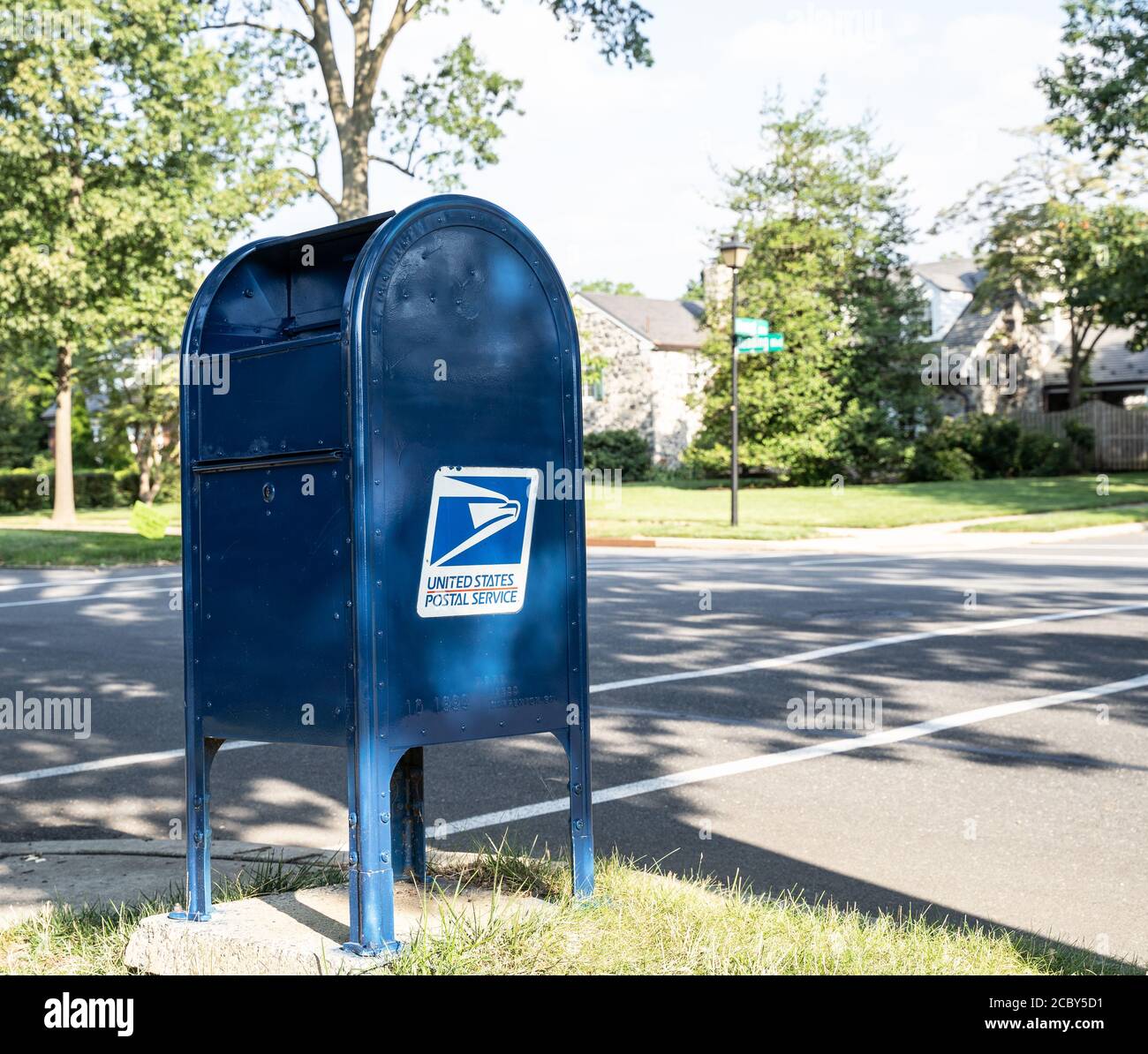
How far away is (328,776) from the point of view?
277 inches

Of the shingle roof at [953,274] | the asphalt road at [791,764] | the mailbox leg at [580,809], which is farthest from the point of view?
the shingle roof at [953,274]

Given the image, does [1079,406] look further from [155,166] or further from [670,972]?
[670,972]

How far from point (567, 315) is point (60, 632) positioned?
985cm

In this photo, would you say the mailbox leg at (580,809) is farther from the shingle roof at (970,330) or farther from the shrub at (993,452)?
the shingle roof at (970,330)

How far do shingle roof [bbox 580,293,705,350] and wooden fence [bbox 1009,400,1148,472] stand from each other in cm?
1513

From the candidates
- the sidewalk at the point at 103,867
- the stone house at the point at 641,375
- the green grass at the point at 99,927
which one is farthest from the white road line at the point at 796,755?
the stone house at the point at 641,375

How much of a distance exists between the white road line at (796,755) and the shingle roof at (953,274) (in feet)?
167

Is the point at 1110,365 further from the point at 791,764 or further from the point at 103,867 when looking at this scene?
the point at 103,867

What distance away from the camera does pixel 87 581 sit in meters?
18.2

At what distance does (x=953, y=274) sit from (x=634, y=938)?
6088cm

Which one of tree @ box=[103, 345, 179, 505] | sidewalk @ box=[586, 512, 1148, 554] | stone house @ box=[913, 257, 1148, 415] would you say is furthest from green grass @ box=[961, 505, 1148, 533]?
tree @ box=[103, 345, 179, 505]

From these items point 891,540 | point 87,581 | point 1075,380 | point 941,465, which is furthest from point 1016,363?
point 87,581

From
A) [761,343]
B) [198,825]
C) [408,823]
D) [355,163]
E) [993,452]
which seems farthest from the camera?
[993,452]

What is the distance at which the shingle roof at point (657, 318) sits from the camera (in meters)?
56.6
